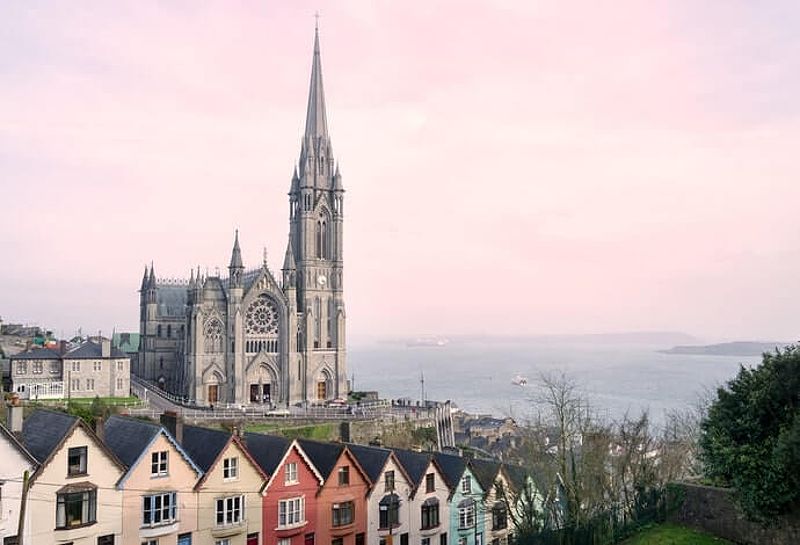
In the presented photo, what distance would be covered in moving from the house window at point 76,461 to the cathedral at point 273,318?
5232 cm

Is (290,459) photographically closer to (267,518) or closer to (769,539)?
(267,518)

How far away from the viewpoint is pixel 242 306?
8425cm

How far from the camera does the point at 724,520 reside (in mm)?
27516

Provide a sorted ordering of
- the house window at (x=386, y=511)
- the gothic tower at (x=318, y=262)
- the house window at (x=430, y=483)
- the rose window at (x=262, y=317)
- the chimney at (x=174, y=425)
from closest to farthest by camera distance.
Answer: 1. the chimney at (x=174, y=425)
2. the house window at (x=386, y=511)
3. the house window at (x=430, y=483)
4. the rose window at (x=262, y=317)
5. the gothic tower at (x=318, y=262)

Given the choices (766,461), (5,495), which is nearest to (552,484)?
(766,461)

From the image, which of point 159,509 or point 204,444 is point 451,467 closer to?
point 204,444

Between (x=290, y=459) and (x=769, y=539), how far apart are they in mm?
22639

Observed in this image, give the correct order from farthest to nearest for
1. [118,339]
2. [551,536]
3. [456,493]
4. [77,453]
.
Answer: [118,339] → [456,493] → [551,536] → [77,453]

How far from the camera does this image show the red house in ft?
114

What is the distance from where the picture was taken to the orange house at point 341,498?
36469 millimetres

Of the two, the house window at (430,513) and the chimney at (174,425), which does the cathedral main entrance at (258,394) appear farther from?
the chimney at (174,425)

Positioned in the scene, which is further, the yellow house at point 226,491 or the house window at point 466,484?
the house window at point 466,484

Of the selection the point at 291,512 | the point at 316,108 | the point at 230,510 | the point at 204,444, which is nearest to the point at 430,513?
the point at 291,512

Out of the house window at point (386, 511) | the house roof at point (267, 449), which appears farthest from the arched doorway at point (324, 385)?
the house window at point (386, 511)
